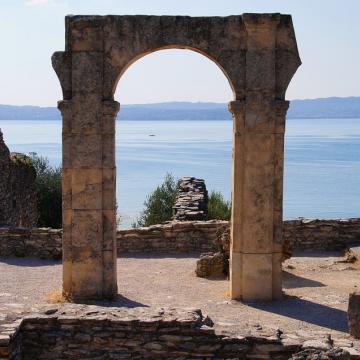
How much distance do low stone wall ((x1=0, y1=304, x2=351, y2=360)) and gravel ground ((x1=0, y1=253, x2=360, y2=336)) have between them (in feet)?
1.30

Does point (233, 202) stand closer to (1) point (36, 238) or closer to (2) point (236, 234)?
(2) point (236, 234)

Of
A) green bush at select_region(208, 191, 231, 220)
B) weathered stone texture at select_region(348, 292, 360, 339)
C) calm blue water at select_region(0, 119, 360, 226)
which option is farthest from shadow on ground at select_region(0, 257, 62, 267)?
calm blue water at select_region(0, 119, 360, 226)

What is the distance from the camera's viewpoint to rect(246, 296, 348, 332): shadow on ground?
9.86 metres

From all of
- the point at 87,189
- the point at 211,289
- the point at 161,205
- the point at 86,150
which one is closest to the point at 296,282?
the point at 211,289

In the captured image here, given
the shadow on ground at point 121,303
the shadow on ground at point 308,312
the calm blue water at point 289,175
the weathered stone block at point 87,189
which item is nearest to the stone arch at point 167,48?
the weathered stone block at point 87,189

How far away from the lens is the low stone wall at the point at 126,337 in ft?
24.9

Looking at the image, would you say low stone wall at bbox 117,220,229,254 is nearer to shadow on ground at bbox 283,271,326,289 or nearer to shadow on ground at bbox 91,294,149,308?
shadow on ground at bbox 283,271,326,289

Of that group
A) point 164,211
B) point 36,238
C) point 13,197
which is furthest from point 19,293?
point 164,211

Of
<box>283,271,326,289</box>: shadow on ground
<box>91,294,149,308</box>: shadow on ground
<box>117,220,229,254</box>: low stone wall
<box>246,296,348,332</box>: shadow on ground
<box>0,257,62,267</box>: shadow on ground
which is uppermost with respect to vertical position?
<box>117,220,229,254</box>: low stone wall

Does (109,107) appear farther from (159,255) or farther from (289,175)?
(289,175)

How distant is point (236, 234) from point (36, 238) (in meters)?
5.23

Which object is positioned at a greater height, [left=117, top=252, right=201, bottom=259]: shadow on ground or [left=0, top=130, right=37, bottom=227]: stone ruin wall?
[left=0, top=130, right=37, bottom=227]: stone ruin wall

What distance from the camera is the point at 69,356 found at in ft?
26.2

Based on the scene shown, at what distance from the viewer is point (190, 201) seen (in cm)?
1764
